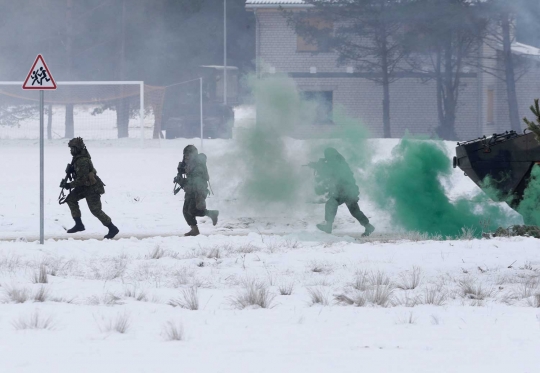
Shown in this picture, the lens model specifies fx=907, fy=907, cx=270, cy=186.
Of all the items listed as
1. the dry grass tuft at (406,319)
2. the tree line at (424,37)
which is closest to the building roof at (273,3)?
the tree line at (424,37)

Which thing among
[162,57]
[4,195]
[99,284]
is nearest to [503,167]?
[99,284]

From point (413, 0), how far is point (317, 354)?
34319 millimetres

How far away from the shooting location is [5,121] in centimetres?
4519

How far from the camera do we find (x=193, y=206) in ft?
46.9

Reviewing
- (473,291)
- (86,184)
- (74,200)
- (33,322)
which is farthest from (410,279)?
(74,200)

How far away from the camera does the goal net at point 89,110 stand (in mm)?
38531

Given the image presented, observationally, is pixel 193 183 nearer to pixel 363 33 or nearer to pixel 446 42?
pixel 363 33

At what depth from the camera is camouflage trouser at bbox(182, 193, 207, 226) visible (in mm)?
14219

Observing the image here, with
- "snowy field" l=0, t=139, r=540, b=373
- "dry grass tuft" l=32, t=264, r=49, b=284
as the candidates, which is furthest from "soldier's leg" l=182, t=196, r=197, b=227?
"dry grass tuft" l=32, t=264, r=49, b=284

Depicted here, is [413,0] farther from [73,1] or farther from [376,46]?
[73,1]

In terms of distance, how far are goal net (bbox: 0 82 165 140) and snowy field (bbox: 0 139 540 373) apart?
23029 millimetres

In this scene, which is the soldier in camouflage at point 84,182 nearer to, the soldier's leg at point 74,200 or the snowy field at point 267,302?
the soldier's leg at point 74,200

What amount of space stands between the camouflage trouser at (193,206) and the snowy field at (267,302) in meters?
0.54

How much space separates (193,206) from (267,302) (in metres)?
6.45
